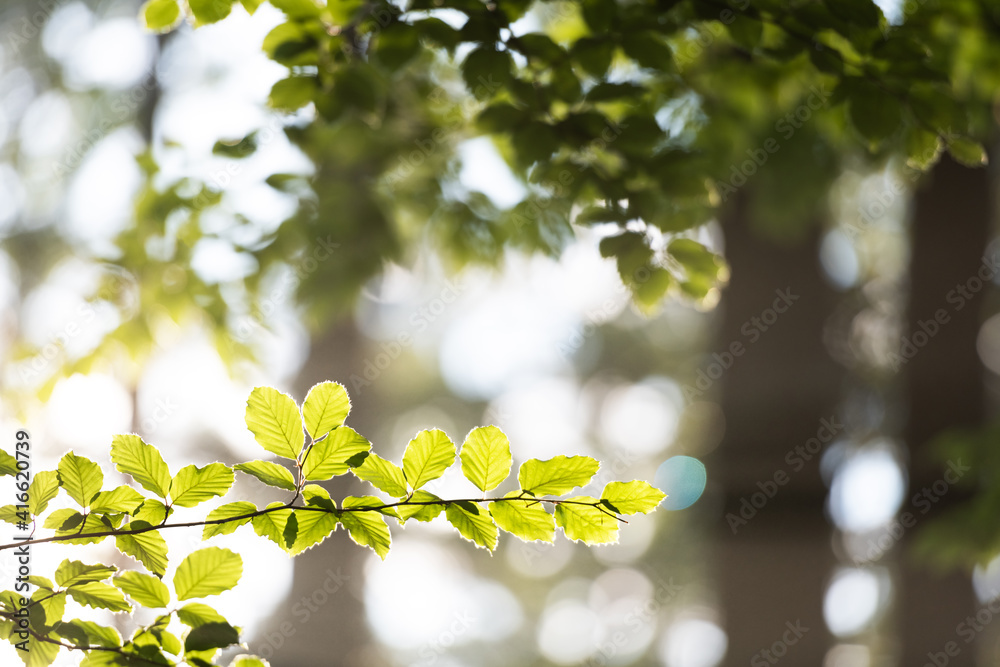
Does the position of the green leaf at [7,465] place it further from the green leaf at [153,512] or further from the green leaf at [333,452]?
the green leaf at [333,452]

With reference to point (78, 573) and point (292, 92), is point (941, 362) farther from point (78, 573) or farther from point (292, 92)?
point (78, 573)

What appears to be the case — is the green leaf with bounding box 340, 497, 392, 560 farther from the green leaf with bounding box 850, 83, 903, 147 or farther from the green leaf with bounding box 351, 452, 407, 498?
the green leaf with bounding box 850, 83, 903, 147

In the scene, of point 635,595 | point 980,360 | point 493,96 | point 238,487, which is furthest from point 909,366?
point 635,595

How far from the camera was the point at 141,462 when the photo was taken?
48cm

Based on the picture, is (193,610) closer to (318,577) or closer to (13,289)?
(318,577)

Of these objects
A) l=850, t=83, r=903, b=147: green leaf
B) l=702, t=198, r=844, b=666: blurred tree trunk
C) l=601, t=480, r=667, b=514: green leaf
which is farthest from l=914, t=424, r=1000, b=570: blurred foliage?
l=601, t=480, r=667, b=514: green leaf

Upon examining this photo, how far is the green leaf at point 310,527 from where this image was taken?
48cm

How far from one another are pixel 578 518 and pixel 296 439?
23 cm

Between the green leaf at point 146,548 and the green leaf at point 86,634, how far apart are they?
5 centimetres

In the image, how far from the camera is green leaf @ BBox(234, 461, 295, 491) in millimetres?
484

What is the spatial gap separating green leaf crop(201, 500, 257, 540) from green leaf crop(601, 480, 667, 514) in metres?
0.27

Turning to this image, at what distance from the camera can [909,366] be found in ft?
6.01

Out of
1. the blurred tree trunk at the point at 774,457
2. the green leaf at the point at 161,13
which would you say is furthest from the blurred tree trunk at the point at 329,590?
the green leaf at the point at 161,13

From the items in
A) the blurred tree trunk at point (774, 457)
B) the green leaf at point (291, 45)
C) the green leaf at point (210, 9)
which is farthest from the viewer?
the blurred tree trunk at point (774, 457)
